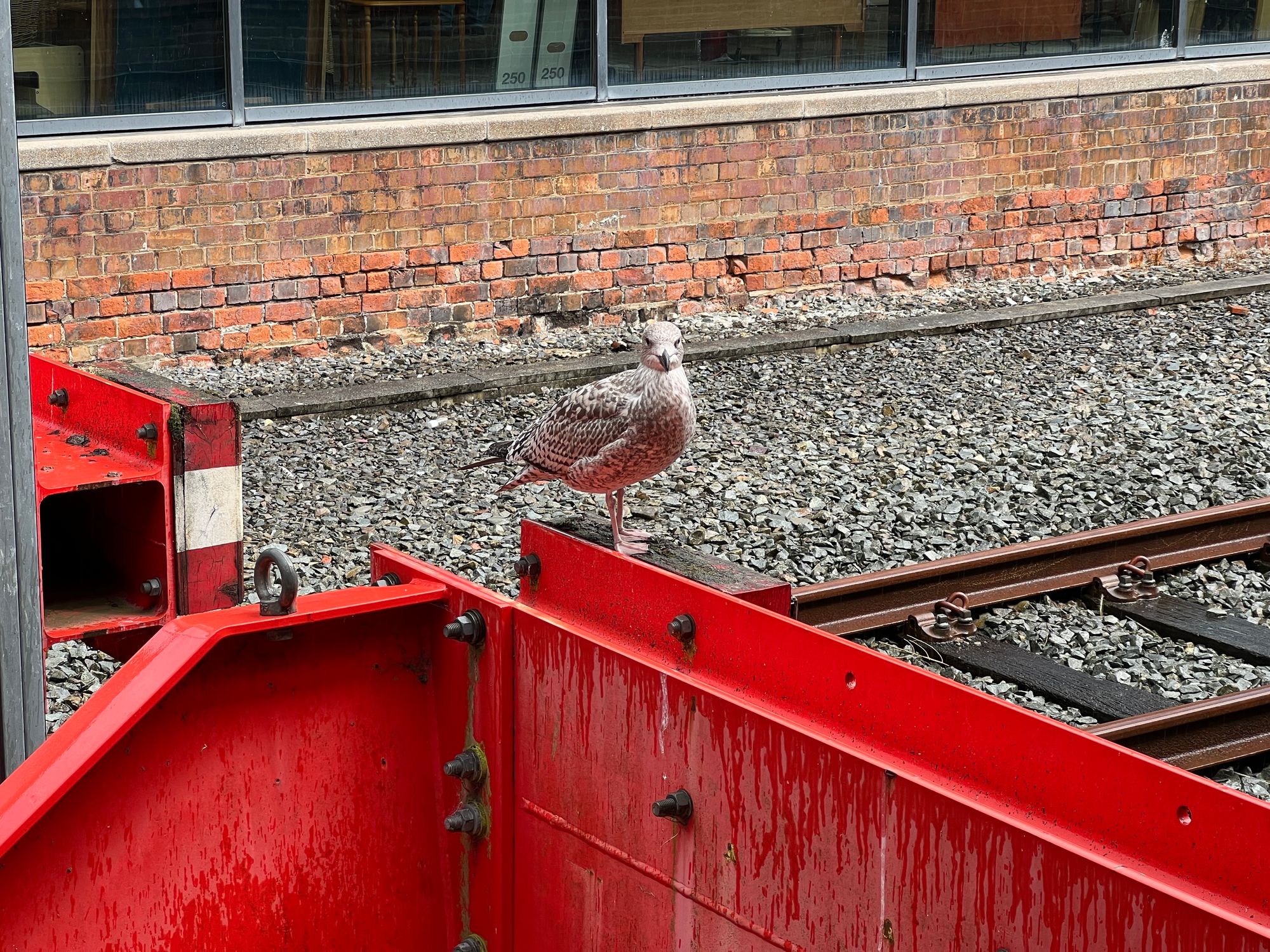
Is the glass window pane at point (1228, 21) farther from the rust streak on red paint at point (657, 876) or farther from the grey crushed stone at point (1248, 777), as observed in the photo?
the rust streak on red paint at point (657, 876)

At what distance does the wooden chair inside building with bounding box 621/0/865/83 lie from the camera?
10.1 m

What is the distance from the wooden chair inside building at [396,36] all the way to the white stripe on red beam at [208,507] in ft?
18.7

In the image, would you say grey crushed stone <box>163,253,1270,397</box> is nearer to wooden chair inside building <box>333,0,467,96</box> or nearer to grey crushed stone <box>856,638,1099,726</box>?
wooden chair inside building <box>333,0,467,96</box>

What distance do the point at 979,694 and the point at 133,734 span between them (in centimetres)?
139

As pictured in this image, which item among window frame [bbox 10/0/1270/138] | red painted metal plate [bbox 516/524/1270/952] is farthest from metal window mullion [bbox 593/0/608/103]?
red painted metal plate [bbox 516/524/1270/952]

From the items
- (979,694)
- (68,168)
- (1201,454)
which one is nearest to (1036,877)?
(979,694)

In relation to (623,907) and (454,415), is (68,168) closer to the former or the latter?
(454,415)

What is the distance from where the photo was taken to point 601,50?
9.91 metres

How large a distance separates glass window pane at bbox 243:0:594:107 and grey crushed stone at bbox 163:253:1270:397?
1453 mm

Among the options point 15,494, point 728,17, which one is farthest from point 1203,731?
point 728,17

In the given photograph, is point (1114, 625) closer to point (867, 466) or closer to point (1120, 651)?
point (1120, 651)

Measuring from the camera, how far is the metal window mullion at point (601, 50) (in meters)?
9.89

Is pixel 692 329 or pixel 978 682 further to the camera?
pixel 692 329

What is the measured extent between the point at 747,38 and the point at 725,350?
2504 millimetres
